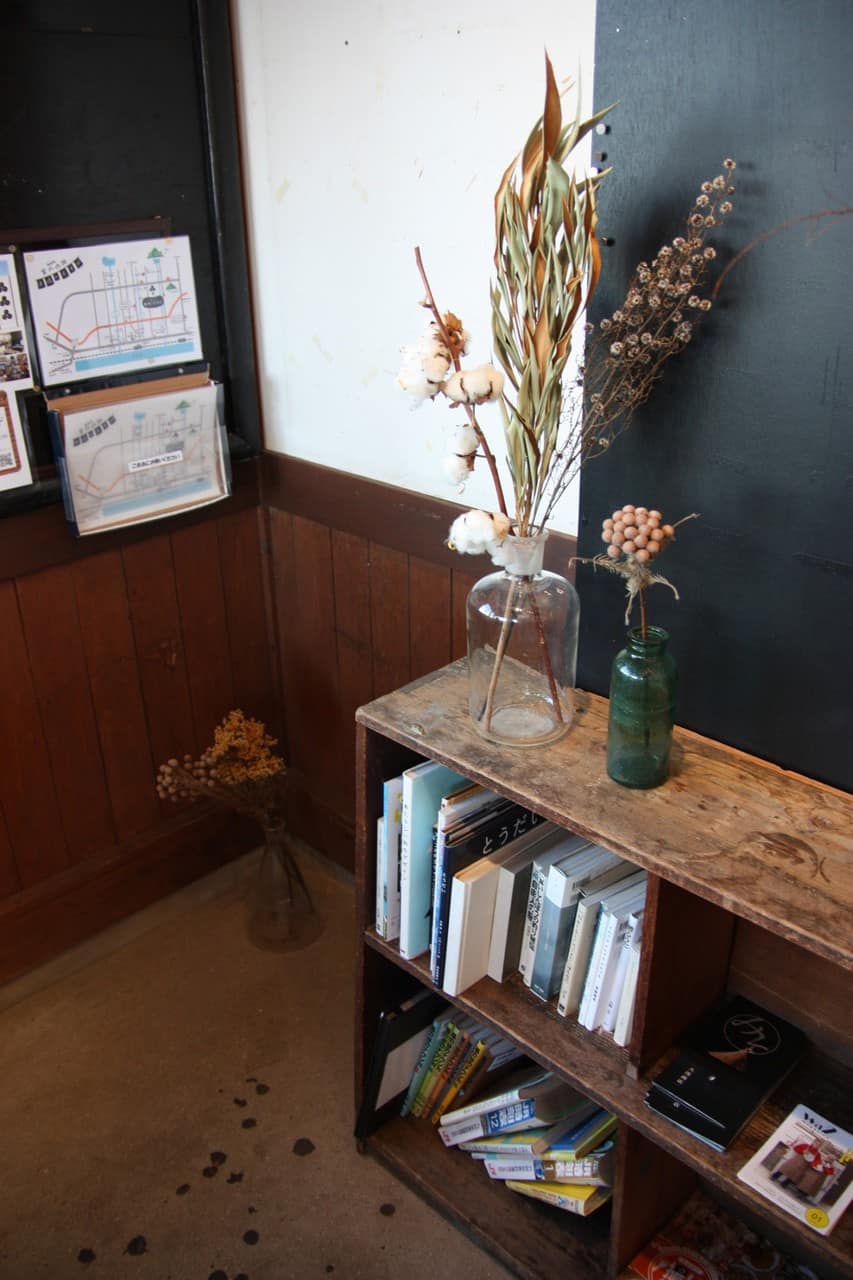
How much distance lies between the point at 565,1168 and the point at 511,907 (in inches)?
19.0

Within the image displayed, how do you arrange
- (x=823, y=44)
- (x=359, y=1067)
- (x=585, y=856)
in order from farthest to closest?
1. (x=359, y=1067)
2. (x=585, y=856)
3. (x=823, y=44)

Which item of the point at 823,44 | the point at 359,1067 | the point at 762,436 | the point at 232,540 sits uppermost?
the point at 823,44

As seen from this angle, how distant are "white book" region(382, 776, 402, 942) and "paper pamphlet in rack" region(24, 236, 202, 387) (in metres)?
1.02

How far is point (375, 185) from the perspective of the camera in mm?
1864

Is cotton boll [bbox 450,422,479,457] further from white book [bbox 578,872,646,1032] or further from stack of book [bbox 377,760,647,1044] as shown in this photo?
white book [bbox 578,872,646,1032]

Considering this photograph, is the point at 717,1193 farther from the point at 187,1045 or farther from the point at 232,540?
the point at 232,540

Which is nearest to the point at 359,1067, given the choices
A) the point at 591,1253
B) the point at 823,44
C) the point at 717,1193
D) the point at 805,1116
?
the point at 591,1253

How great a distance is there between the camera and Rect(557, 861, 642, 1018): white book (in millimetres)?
1467

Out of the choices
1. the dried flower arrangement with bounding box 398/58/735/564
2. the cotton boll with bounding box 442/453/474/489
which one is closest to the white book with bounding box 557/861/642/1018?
the dried flower arrangement with bounding box 398/58/735/564

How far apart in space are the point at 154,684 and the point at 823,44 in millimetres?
1741

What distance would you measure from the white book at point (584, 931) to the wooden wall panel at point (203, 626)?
47.6 inches

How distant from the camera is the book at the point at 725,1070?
1.34 meters

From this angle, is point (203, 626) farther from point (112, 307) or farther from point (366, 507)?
point (112, 307)

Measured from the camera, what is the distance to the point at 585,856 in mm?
1526
